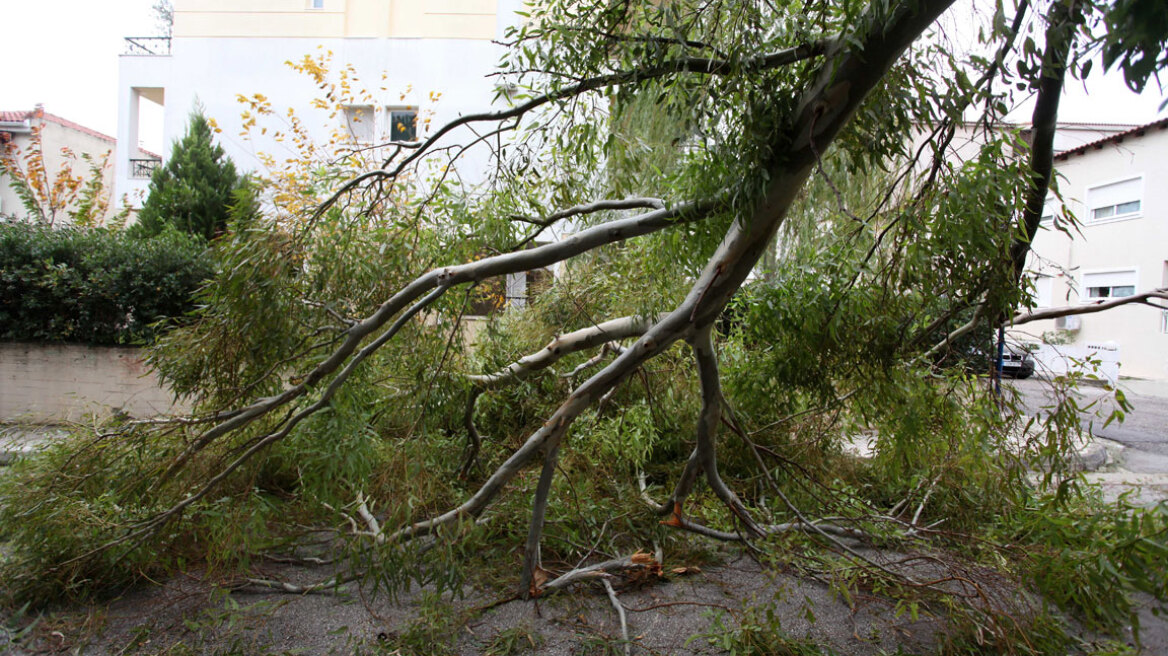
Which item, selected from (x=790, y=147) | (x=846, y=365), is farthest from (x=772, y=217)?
(x=846, y=365)

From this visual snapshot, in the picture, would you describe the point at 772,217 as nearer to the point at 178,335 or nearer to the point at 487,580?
the point at 487,580

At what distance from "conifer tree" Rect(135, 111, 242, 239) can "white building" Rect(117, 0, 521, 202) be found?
95 cm

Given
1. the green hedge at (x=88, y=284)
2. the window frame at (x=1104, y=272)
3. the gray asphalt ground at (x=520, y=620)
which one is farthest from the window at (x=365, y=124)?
the window frame at (x=1104, y=272)

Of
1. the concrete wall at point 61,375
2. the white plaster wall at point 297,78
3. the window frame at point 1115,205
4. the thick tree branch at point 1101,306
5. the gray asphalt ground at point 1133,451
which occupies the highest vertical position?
the white plaster wall at point 297,78

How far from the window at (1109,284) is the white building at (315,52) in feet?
46.5

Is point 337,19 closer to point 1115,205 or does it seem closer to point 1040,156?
point 1040,156

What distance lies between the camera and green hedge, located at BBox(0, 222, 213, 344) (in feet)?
25.1

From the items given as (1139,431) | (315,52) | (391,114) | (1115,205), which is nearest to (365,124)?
(391,114)

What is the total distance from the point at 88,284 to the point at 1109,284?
64.1 feet

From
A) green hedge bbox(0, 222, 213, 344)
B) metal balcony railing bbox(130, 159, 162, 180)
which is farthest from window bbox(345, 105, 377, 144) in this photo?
metal balcony railing bbox(130, 159, 162, 180)

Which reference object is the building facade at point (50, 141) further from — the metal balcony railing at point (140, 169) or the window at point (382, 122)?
the window at point (382, 122)

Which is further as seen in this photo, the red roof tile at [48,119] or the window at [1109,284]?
the red roof tile at [48,119]

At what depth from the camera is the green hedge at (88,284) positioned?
7.66 metres

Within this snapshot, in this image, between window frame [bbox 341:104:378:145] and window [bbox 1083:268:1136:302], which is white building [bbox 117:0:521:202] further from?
window [bbox 1083:268:1136:302]
